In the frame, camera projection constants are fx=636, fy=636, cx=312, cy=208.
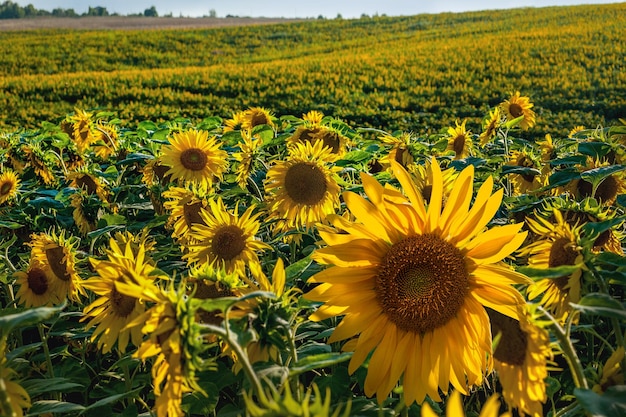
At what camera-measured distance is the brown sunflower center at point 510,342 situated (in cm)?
103

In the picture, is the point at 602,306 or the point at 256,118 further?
the point at 256,118

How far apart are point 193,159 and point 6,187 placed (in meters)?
0.93

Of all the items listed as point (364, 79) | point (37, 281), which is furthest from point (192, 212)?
point (364, 79)

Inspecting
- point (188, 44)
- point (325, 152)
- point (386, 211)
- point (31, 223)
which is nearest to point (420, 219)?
point (386, 211)

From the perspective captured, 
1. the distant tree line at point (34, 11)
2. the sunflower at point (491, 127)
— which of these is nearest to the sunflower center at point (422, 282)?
the sunflower at point (491, 127)

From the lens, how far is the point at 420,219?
1194 mm

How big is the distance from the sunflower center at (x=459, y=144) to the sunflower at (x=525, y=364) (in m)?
2.09

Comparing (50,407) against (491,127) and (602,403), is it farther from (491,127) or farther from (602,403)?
(491,127)

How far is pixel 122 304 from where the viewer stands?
4.15 feet

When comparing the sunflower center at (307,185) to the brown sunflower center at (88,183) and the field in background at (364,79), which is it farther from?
the field in background at (364,79)

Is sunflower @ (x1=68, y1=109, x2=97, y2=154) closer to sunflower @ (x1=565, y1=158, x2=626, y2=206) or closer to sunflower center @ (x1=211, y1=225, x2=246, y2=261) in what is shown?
sunflower center @ (x1=211, y1=225, x2=246, y2=261)

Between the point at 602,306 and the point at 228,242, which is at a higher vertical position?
the point at 602,306

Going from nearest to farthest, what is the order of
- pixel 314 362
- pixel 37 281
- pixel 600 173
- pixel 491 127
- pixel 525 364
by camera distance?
pixel 314 362 → pixel 525 364 → pixel 600 173 → pixel 37 281 → pixel 491 127

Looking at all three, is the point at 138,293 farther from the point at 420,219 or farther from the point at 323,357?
the point at 420,219
